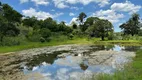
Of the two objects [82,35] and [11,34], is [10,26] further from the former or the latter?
[82,35]

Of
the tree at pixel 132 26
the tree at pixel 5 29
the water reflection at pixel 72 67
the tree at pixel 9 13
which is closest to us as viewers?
the water reflection at pixel 72 67

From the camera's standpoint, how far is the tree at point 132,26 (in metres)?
95.3

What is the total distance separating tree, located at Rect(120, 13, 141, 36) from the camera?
313 feet

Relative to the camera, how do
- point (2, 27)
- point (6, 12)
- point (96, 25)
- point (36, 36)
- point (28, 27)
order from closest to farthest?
1. point (2, 27)
2. point (36, 36)
3. point (6, 12)
4. point (96, 25)
5. point (28, 27)

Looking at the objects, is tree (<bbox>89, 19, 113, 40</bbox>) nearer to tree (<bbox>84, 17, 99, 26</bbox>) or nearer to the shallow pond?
tree (<bbox>84, 17, 99, 26</bbox>)

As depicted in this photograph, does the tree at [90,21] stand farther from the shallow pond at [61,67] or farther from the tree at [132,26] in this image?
the shallow pond at [61,67]

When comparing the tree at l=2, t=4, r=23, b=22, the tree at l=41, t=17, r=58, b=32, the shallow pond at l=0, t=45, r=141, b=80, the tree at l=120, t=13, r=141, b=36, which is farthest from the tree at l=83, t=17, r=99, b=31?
the shallow pond at l=0, t=45, r=141, b=80

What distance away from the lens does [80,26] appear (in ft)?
385

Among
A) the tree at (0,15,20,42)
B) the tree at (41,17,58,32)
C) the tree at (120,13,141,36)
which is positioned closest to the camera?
the tree at (0,15,20,42)

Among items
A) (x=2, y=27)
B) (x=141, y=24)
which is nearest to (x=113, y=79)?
(x=2, y=27)

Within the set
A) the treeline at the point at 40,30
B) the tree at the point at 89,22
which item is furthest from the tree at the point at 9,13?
the tree at the point at 89,22

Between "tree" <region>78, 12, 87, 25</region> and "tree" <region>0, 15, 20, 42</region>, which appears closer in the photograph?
"tree" <region>0, 15, 20, 42</region>

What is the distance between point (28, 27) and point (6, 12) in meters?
27.3

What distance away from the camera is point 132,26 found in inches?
3740
